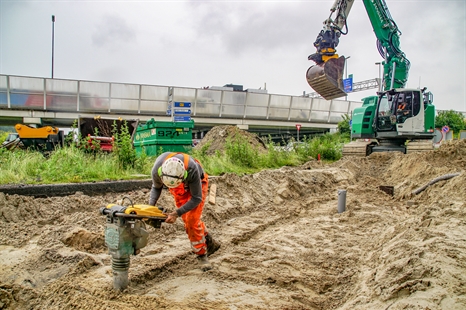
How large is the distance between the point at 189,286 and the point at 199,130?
23.9 meters

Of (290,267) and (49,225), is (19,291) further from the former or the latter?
(290,267)

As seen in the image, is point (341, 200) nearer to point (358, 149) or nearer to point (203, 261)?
point (203, 261)

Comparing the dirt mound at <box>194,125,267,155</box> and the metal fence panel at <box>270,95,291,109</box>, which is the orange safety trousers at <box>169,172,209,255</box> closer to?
the dirt mound at <box>194,125,267,155</box>

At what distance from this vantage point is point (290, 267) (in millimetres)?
4707

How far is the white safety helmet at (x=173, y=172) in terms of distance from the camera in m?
4.20

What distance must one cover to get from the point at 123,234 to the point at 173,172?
819 mm

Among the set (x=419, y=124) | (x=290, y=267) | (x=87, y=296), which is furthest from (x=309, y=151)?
(x=87, y=296)

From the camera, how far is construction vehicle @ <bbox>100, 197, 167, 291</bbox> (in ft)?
12.4

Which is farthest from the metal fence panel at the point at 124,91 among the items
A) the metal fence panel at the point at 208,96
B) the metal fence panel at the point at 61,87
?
the metal fence panel at the point at 208,96

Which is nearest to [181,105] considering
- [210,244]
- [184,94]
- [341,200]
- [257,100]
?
[341,200]

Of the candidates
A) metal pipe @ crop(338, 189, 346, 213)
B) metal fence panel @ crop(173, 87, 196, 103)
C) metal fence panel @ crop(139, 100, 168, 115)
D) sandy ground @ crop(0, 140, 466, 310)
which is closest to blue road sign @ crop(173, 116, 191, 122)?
sandy ground @ crop(0, 140, 466, 310)

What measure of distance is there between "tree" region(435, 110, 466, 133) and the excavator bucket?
985 inches

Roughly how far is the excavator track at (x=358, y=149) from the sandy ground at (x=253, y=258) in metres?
6.57

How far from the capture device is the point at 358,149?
50.3ft
